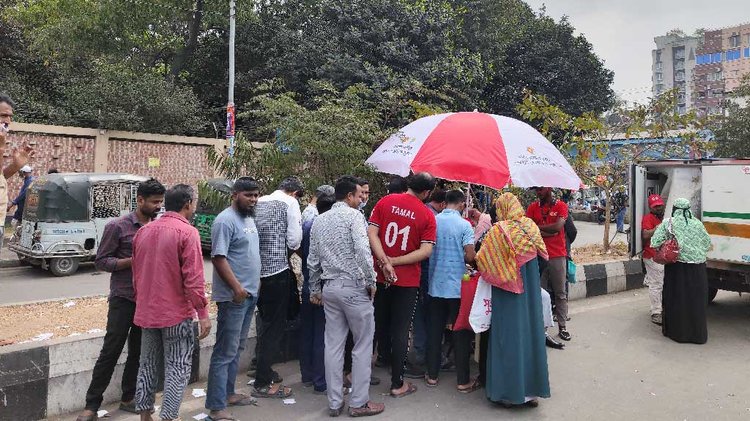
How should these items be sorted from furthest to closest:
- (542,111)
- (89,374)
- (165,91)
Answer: (165,91), (542,111), (89,374)

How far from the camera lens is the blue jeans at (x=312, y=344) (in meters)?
4.57

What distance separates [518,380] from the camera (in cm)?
411

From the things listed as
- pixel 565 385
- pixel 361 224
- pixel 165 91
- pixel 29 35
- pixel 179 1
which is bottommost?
pixel 565 385

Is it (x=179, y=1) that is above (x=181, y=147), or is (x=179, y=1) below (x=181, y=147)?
above

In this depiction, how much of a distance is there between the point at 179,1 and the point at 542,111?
516 inches

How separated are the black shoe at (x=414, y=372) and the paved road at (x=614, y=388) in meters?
0.20

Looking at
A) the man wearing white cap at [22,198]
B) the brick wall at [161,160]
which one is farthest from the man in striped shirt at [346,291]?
the brick wall at [161,160]

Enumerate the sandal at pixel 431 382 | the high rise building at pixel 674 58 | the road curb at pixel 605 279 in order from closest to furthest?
the sandal at pixel 431 382, the road curb at pixel 605 279, the high rise building at pixel 674 58

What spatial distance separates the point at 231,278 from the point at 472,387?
2.25 metres

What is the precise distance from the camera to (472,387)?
4.62 metres

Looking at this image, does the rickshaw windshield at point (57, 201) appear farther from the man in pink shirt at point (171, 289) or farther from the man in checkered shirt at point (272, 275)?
the man in pink shirt at point (171, 289)

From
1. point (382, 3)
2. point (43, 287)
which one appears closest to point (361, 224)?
point (43, 287)

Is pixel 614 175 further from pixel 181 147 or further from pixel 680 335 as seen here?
pixel 181 147

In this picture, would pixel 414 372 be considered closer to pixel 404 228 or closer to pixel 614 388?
pixel 404 228
